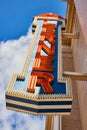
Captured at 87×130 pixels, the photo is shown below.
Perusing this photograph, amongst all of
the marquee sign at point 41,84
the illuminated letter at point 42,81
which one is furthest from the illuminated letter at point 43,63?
the illuminated letter at point 42,81

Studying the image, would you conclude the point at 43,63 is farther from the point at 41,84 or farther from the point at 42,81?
the point at 41,84

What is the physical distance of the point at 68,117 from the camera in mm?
11883

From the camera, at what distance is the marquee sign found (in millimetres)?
7648

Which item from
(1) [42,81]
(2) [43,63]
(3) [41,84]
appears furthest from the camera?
(2) [43,63]

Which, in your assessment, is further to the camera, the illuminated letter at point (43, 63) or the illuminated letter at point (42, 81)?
the illuminated letter at point (43, 63)

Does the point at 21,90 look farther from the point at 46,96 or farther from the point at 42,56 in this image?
the point at 42,56

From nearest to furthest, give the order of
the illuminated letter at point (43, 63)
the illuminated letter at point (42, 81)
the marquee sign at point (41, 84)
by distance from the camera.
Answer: the marquee sign at point (41, 84) → the illuminated letter at point (42, 81) → the illuminated letter at point (43, 63)

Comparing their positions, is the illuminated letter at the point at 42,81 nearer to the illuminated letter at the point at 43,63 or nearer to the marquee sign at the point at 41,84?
the marquee sign at the point at 41,84

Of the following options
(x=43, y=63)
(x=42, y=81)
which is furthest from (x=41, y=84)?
(x=43, y=63)

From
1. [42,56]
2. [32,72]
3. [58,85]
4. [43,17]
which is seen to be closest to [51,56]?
[42,56]

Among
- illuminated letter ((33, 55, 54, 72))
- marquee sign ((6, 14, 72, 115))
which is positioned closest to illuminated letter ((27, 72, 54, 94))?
marquee sign ((6, 14, 72, 115))

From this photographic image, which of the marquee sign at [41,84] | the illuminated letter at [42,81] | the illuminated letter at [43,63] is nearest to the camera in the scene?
the marquee sign at [41,84]

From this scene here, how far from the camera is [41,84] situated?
27.7ft

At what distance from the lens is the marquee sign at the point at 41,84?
7.65 meters
